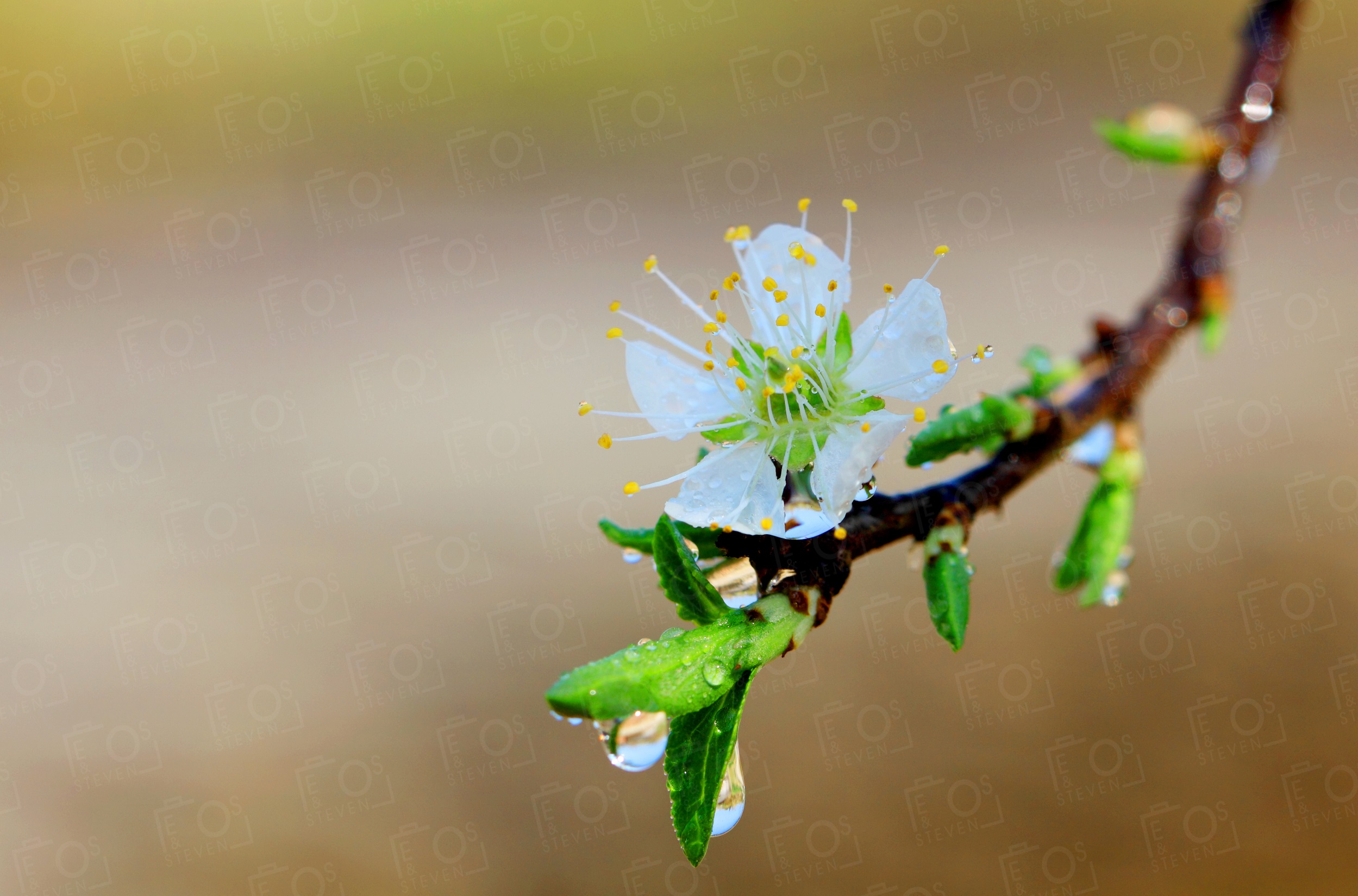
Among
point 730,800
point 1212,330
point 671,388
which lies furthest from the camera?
point 671,388

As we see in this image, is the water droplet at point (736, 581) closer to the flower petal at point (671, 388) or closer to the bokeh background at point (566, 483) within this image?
the flower petal at point (671, 388)

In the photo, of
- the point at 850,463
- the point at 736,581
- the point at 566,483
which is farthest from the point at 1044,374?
the point at 566,483

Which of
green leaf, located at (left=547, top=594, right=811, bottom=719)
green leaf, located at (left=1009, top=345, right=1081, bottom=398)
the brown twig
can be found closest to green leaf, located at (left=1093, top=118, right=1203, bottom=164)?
the brown twig

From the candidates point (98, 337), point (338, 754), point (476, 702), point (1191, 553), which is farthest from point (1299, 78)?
point (98, 337)

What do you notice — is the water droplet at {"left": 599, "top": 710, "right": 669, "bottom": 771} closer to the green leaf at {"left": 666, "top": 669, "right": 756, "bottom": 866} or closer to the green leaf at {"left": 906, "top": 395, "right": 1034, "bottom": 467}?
the green leaf at {"left": 666, "top": 669, "right": 756, "bottom": 866}

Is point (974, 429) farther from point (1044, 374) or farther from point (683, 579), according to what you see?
point (683, 579)

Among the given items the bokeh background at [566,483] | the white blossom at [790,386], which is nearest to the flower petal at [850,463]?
the white blossom at [790,386]
